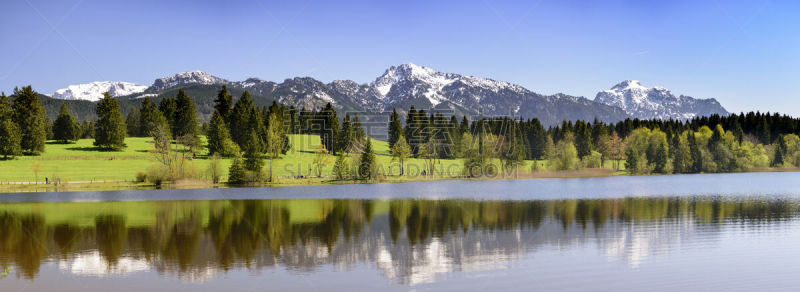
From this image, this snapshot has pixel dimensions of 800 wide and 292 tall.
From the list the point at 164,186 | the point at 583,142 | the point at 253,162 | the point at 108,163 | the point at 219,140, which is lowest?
the point at 164,186

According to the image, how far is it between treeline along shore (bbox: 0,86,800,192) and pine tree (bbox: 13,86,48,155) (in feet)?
0.70

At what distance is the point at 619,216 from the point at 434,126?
106 m

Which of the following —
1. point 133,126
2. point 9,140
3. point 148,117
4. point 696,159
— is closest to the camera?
point 9,140

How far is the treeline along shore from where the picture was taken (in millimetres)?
90438

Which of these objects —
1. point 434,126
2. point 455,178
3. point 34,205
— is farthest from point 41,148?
point 434,126

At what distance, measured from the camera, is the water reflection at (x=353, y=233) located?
22688 mm

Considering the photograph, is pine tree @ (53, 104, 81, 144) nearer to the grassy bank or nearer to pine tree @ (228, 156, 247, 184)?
the grassy bank

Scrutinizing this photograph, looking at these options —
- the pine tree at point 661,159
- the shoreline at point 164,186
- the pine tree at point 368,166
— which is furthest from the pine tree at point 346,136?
the pine tree at point 661,159

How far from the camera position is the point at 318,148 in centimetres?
12069

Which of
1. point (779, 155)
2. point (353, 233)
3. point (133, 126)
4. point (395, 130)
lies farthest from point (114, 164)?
point (779, 155)

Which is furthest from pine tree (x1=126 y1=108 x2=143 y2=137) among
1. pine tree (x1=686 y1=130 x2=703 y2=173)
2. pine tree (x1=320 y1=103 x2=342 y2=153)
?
pine tree (x1=686 y1=130 x2=703 y2=173)

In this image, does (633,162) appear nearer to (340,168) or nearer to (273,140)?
(340,168)

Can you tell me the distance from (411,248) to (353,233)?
6259mm

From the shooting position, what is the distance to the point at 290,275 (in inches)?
792
